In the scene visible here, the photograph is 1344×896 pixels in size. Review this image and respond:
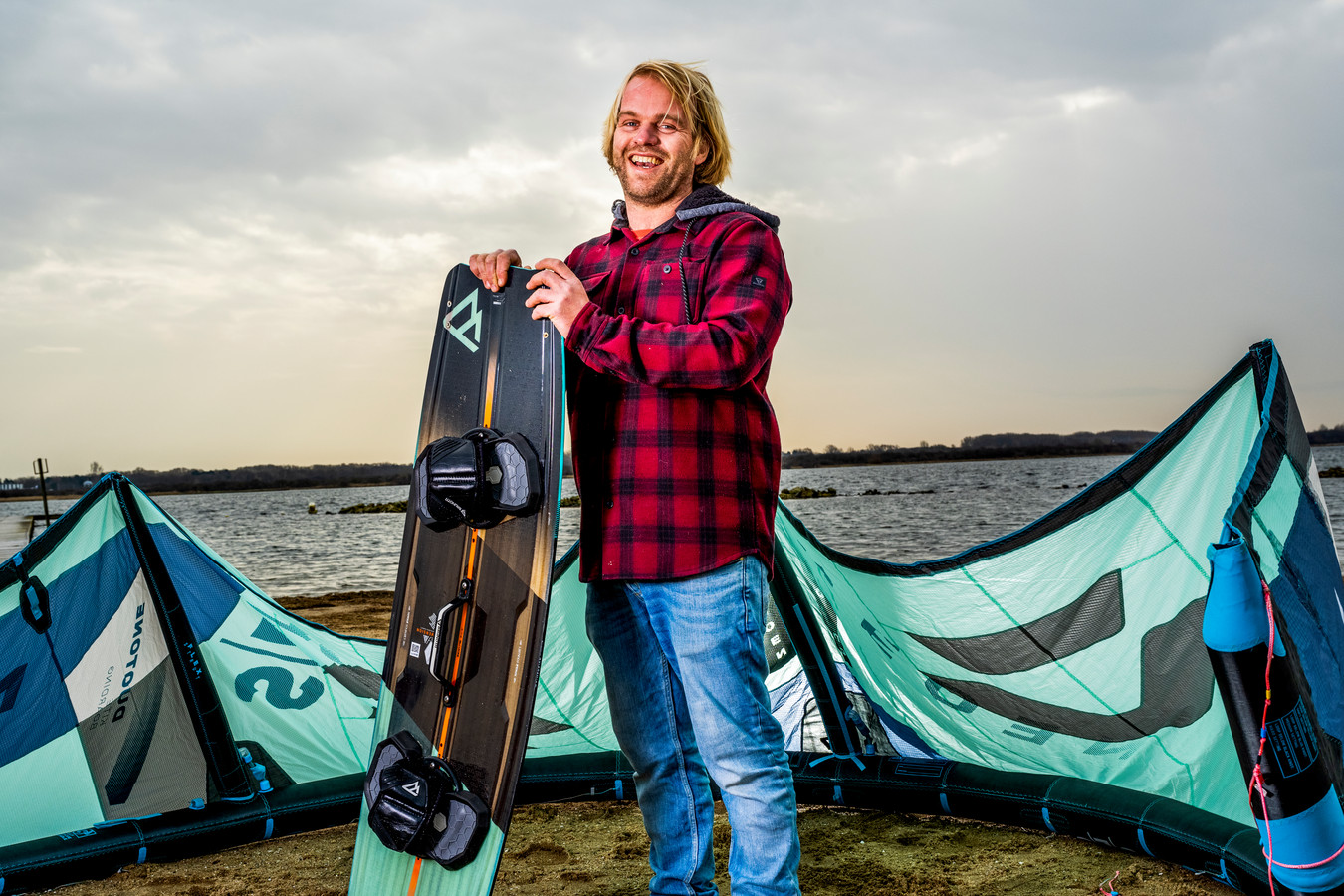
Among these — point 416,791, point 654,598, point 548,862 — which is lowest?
Answer: point 548,862

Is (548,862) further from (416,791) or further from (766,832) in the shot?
(766,832)

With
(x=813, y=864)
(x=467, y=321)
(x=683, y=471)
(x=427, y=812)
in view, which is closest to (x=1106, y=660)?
(x=813, y=864)

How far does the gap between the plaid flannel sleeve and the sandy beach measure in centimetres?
177

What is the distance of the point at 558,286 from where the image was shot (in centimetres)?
214

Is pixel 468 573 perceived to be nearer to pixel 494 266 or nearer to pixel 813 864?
pixel 494 266

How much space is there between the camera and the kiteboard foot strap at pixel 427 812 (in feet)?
7.88

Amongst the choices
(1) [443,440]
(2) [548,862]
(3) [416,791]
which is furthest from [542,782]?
(1) [443,440]

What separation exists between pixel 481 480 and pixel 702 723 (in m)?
0.98

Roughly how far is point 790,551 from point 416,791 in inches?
75.2

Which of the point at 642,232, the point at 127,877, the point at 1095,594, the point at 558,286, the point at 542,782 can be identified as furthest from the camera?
the point at 542,782

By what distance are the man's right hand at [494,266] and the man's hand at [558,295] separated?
1.38ft

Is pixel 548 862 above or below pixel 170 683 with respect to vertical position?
below

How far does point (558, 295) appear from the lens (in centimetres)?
213

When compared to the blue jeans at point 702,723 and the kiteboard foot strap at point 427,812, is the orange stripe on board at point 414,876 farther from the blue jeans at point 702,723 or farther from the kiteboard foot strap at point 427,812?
the blue jeans at point 702,723
